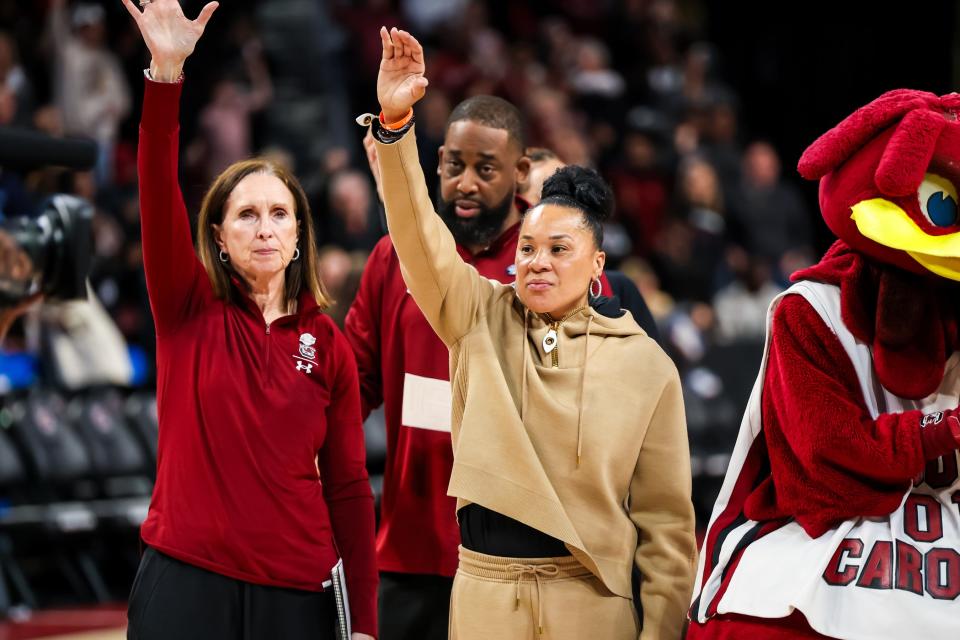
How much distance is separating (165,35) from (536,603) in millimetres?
1349

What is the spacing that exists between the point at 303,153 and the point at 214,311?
7.89m

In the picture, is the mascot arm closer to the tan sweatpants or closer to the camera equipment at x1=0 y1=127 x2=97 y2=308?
the tan sweatpants

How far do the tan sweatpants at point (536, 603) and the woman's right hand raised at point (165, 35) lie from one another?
1168 millimetres

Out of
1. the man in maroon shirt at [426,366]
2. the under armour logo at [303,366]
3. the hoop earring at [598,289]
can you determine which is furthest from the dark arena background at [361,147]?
the under armour logo at [303,366]

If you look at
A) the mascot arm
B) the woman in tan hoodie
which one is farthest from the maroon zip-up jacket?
the mascot arm

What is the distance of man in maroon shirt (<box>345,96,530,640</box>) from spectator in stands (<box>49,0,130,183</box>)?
5.89 meters

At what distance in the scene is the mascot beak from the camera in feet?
8.68

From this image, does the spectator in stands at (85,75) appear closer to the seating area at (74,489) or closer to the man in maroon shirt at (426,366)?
the seating area at (74,489)

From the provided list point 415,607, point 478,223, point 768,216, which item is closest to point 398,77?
point 478,223

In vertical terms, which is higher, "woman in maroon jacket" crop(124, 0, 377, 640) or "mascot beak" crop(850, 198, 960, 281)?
"mascot beak" crop(850, 198, 960, 281)

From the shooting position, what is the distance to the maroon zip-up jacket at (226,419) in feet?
9.06

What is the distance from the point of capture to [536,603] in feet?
9.16

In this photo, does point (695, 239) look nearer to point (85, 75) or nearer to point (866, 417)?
point (85, 75)

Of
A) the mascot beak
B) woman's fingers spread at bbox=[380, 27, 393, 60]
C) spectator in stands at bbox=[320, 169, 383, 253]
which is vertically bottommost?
the mascot beak
